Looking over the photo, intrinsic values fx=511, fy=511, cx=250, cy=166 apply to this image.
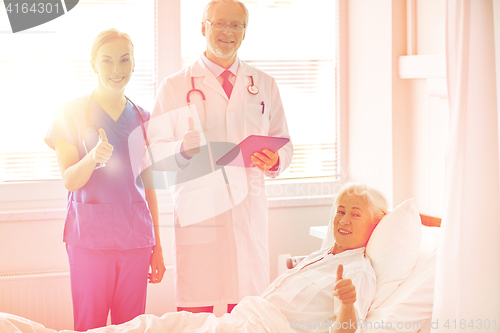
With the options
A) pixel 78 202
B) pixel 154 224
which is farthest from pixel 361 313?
pixel 78 202

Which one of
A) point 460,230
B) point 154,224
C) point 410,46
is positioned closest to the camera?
point 460,230

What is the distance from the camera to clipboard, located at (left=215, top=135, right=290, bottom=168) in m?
1.88

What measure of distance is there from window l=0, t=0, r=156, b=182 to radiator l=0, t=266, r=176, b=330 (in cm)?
52

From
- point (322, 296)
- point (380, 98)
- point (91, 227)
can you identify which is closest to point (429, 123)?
point (380, 98)

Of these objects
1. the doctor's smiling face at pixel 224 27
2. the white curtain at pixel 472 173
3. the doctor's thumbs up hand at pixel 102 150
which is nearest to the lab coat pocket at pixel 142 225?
the doctor's thumbs up hand at pixel 102 150

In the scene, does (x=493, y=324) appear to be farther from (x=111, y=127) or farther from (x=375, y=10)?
(x=375, y=10)

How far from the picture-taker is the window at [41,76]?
8.67 ft

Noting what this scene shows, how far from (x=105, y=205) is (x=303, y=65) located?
5.28 feet

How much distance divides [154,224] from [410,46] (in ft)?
5.21

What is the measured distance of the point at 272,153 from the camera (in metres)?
1.97

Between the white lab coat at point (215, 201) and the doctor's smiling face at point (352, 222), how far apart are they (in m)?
0.37

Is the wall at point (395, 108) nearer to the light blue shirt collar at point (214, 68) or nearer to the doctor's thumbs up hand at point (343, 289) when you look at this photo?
the light blue shirt collar at point (214, 68)

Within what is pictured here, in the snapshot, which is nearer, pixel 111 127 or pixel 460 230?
pixel 460 230

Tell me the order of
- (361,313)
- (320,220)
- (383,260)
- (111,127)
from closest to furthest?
(361,313) < (383,260) < (111,127) < (320,220)
